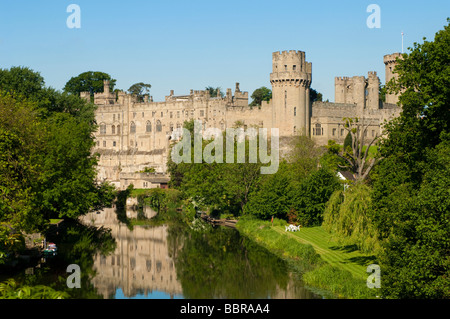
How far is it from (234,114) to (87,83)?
45864mm

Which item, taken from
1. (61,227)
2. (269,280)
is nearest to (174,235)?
(61,227)

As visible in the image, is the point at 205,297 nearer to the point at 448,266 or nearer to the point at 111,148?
the point at 448,266

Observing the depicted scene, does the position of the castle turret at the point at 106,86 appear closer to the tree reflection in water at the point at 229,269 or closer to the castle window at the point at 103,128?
the castle window at the point at 103,128

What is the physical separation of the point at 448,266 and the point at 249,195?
34.8 meters

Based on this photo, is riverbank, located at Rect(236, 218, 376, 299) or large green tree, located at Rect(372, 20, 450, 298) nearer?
large green tree, located at Rect(372, 20, 450, 298)

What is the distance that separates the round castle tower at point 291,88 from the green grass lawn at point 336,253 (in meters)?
35.6

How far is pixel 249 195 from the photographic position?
5338 centimetres

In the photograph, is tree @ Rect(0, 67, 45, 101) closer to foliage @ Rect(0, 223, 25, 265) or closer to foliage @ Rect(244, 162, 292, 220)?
foliage @ Rect(244, 162, 292, 220)

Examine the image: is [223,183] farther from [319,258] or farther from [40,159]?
[319,258]

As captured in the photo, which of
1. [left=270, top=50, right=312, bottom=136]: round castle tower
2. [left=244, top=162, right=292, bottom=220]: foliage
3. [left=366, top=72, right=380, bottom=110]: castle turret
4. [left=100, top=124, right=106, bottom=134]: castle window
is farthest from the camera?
[left=100, top=124, right=106, bottom=134]: castle window

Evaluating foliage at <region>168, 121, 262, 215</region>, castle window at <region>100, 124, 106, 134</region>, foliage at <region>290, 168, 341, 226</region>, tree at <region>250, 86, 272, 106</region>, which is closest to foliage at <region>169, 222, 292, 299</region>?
foliage at <region>290, 168, 341, 226</region>

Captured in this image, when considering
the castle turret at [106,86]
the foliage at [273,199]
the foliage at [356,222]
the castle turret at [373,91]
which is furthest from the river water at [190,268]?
the castle turret at [106,86]

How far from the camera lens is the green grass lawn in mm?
29281

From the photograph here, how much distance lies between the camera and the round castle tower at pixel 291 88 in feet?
254
